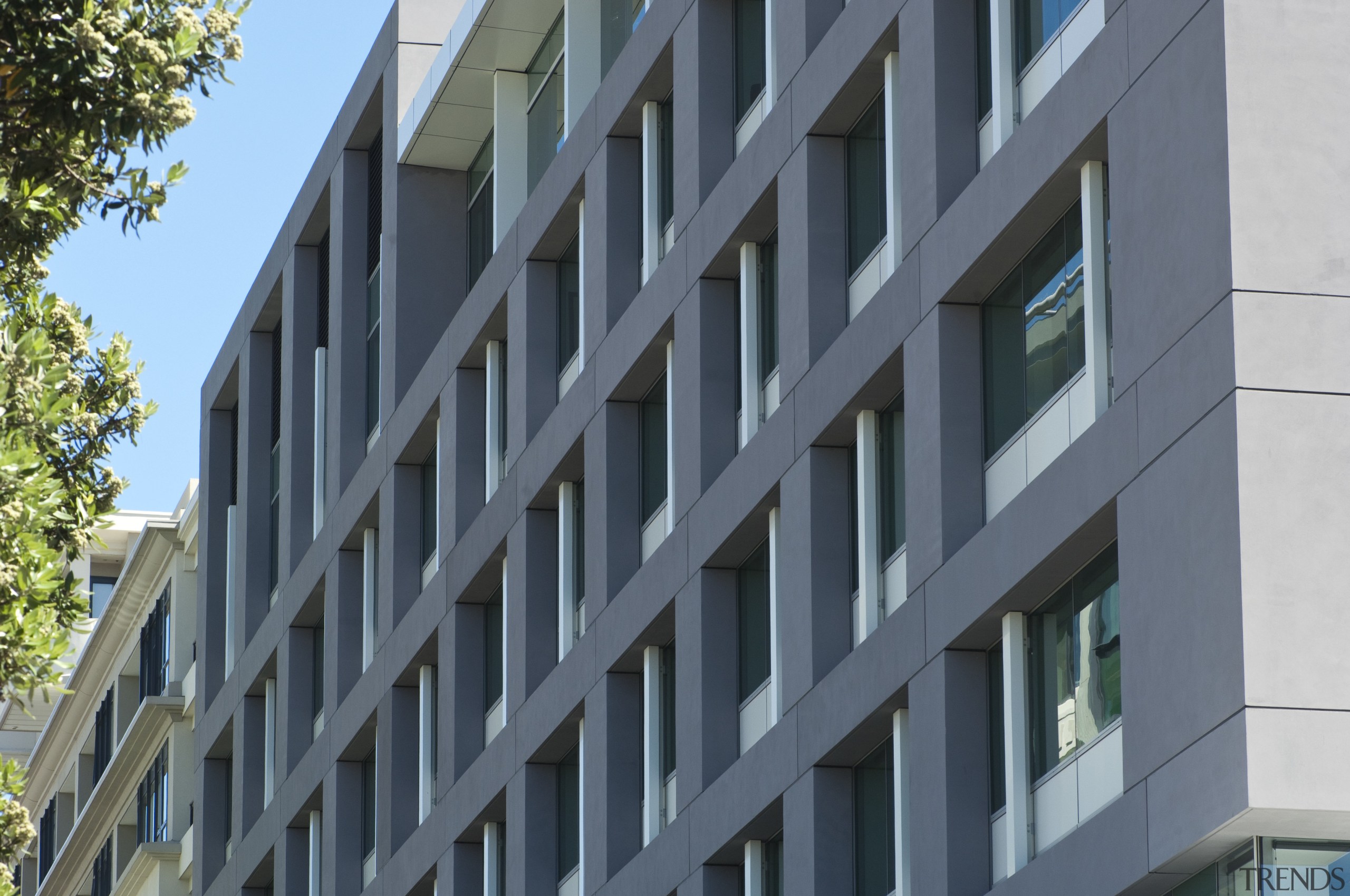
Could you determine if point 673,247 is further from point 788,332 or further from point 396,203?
point 396,203

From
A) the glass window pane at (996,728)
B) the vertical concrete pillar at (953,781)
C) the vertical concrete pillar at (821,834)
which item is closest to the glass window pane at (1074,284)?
the glass window pane at (996,728)

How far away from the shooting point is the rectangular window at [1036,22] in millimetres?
21844

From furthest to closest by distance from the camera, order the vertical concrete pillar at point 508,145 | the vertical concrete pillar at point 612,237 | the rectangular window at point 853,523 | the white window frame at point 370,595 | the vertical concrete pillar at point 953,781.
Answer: the white window frame at point 370,595 → the vertical concrete pillar at point 508,145 → the vertical concrete pillar at point 612,237 → the rectangular window at point 853,523 → the vertical concrete pillar at point 953,781

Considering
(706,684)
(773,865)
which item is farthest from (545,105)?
(773,865)

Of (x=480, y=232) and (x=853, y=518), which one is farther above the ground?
(x=480, y=232)

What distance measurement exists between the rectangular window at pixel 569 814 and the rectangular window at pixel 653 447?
3687mm

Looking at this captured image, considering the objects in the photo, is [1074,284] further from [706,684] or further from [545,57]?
[545,57]

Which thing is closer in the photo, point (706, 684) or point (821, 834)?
point (821, 834)

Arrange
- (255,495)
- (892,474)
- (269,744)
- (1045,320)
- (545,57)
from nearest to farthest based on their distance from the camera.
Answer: (1045,320)
(892,474)
(545,57)
(269,744)
(255,495)

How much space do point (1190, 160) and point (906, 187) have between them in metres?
5.47

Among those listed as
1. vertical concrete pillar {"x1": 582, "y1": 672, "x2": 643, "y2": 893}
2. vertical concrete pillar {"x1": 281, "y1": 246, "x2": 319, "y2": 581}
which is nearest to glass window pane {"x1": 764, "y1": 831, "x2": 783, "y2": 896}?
vertical concrete pillar {"x1": 582, "y1": 672, "x2": 643, "y2": 893}

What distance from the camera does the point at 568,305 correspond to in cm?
3503

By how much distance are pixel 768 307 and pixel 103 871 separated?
121 feet

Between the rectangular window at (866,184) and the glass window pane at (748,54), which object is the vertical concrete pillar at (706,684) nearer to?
the rectangular window at (866,184)
